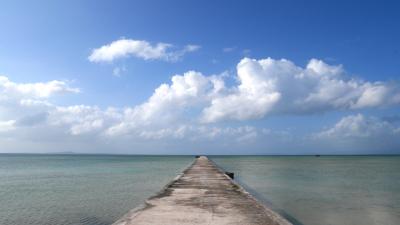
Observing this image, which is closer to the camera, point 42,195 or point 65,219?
point 65,219

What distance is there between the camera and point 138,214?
888cm

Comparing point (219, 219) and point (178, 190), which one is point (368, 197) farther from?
point (219, 219)

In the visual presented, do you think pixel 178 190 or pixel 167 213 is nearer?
pixel 167 213

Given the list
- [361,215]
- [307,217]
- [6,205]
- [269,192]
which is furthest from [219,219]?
[269,192]

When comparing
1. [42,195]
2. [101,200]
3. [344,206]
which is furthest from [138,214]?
[42,195]

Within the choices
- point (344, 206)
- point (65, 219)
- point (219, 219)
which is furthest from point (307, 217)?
point (65, 219)

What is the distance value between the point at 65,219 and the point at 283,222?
7.67 metres

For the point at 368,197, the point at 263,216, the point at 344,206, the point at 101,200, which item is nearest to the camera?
the point at 263,216

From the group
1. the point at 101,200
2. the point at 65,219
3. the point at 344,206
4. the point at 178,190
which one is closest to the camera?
the point at 65,219

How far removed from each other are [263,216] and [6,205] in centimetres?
1176

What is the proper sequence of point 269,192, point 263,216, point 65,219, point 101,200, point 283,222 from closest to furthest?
1. point 283,222
2. point 263,216
3. point 65,219
4. point 101,200
5. point 269,192

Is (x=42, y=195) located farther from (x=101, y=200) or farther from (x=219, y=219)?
(x=219, y=219)

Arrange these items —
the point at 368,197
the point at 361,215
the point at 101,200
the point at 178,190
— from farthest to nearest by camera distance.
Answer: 1. the point at 368,197
2. the point at 101,200
3. the point at 178,190
4. the point at 361,215

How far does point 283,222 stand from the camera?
8070mm
